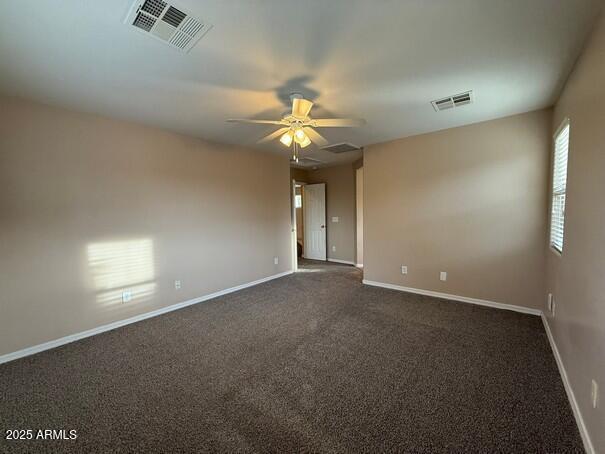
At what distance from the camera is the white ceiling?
4.74 ft

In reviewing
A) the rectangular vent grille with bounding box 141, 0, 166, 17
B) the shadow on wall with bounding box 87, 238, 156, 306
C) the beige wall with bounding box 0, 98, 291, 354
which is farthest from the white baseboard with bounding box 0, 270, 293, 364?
the rectangular vent grille with bounding box 141, 0, 166, 17

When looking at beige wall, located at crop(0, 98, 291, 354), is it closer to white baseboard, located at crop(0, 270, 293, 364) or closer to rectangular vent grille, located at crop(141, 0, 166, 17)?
white baseboard, located at crop(0, 270, 293, 364)

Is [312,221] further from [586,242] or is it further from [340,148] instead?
[586,242]

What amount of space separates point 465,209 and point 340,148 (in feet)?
7.22

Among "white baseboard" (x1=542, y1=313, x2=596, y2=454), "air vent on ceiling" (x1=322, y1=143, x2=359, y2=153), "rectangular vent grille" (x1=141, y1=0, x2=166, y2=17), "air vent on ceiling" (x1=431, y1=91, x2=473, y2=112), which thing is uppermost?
"rectangular vent grille" (x1=141, y1=0, x2=166, y2=17)

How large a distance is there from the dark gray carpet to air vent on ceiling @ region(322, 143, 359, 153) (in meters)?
2.74

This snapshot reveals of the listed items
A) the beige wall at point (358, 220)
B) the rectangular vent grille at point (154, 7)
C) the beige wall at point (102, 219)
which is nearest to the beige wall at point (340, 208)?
the beige wall at point (358, 220)

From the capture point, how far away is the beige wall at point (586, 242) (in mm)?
1350

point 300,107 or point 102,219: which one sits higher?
point 300,107

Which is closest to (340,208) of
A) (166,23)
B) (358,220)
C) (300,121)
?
(358,220)

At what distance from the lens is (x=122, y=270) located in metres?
3.04

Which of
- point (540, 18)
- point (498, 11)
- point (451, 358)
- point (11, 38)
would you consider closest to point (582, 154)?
point (540, 18)

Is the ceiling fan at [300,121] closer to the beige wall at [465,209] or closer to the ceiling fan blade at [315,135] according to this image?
the ceiling fan blade at [315,135]

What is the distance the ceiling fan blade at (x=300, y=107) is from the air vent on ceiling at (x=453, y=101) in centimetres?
144
